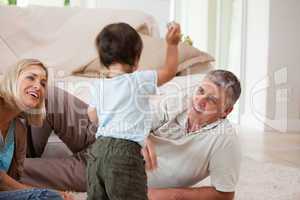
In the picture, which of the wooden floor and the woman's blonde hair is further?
the wooden floor

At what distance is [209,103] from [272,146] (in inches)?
67.2

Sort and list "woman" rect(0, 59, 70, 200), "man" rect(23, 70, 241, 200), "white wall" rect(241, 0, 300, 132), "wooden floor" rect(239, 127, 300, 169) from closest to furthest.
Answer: "woman" rect(0, 59, 70, 200) → "man" rect(23, 70, 241, 200) → "wooden floor" rect(239, 127, 300, 169) → "white wall" rect(241, 0, 300, 132)

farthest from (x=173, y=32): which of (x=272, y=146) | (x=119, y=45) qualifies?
(x=272, y=146)

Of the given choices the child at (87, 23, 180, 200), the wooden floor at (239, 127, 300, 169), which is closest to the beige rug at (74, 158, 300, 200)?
the wooden floor at (239, 127, 300, 169)

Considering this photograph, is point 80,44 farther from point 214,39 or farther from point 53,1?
point 214,39

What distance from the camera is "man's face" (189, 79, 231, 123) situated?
124 centimetres

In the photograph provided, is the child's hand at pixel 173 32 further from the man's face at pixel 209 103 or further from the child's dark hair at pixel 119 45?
the man's face at pixel 209 103

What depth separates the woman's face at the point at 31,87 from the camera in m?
1.11

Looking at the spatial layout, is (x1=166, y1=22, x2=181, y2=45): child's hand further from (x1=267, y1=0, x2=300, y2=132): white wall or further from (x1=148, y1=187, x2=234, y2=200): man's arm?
(x1=267, y1=0, x2=300, y2=132): white wall

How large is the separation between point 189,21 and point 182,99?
4.28 m

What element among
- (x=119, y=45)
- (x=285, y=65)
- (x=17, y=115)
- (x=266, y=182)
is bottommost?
(x=266, y=182)

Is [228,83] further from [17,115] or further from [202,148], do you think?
[17,115]

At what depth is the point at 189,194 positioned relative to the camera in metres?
1.26

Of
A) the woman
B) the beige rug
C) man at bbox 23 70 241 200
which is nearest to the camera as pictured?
the woman
